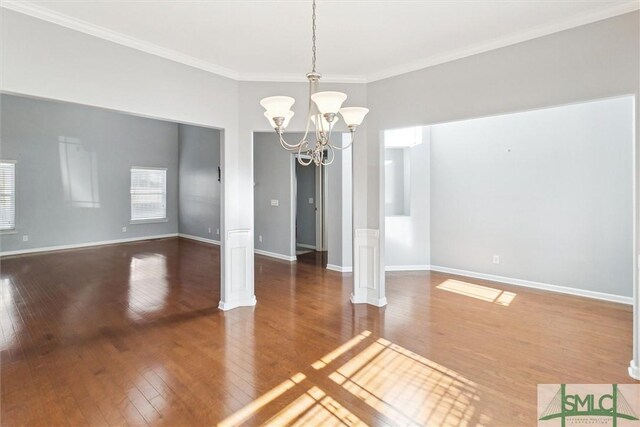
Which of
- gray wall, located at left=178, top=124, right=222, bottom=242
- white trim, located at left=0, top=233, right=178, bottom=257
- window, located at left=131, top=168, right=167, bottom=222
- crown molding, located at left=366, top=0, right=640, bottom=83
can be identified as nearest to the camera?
crown molding, located at left=366, top=0, right=640, bottom=83

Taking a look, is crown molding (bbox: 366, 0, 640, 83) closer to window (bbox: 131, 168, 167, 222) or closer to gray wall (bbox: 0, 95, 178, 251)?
gray wall (bbox: 0, 95, 178, 251)

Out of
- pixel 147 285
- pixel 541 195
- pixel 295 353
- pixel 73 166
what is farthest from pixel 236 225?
pixel 73 166

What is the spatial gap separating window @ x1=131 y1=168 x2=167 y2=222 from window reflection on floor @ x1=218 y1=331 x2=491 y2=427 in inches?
340

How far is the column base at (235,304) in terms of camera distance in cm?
400

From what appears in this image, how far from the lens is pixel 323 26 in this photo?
2891 mm

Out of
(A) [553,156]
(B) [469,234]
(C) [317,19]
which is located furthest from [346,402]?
(A) [553,156]

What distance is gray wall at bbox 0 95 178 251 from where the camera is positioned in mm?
7328

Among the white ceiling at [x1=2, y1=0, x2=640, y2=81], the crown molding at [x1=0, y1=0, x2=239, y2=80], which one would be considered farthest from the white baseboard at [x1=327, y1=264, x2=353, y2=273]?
the crown molding at [x1=0, y1=0, x2=239, y2=80]

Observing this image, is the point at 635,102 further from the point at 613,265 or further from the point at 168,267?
the point at 168,267

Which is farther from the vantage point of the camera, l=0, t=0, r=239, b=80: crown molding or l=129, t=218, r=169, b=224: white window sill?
l=129, t=218, r=169, b=224: white window sill

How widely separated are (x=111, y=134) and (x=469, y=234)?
9.22 meters

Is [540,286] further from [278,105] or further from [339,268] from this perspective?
[278,105]

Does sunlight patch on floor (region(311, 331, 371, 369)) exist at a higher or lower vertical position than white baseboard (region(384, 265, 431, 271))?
lower

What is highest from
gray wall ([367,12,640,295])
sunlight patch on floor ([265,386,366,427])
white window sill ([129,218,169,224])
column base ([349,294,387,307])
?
gray wall ([367,12,640,295])
